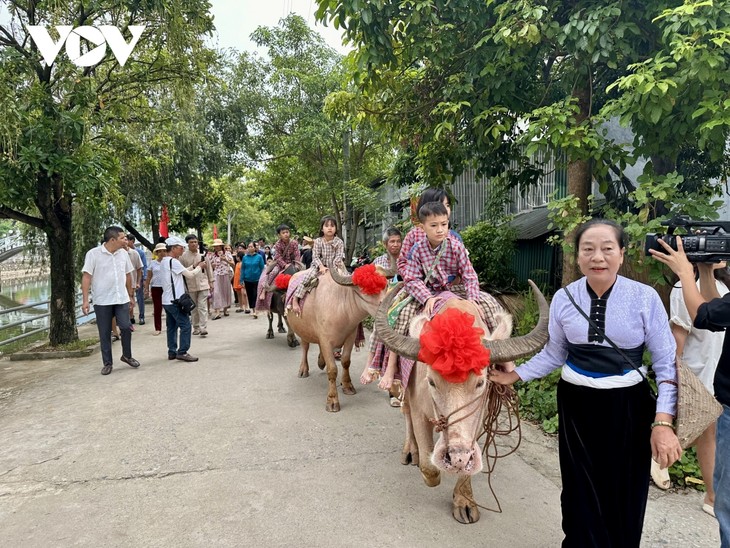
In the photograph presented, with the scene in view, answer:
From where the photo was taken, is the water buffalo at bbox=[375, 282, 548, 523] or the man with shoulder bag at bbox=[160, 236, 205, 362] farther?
the man with shoulder bag at bbox=[160, 236, 205, 362]

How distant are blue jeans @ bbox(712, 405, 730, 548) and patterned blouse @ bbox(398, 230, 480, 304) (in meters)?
1.54

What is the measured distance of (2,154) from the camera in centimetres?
570

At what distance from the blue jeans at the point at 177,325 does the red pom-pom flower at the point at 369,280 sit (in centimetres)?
359

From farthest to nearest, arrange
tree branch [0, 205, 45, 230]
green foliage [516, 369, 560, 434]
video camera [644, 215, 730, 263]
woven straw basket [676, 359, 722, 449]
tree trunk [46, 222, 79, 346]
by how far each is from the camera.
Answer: tree trunk [46, 222, 79, 346] < tree branch [0, 205, 45, 230] < green foliage [516, 369, 560, 434] < video camera [644, 215, 730, 263] < woven straw basket [676, 359, 722, 449]

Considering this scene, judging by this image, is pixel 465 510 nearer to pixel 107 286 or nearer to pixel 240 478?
pixel 240 478

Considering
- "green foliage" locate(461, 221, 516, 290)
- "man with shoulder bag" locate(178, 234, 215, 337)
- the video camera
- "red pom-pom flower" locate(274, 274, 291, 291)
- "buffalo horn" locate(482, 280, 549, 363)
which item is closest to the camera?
the video camera

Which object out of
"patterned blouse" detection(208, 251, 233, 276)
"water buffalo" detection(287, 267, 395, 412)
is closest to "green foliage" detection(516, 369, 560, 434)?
"water buffalo" detection(287, 267, 395, 412)

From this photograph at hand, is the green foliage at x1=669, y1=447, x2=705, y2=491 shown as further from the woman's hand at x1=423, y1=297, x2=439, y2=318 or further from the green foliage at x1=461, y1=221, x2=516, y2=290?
the green foliage at x1=461, y1=221, x2=516, y2=290

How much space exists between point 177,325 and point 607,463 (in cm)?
619

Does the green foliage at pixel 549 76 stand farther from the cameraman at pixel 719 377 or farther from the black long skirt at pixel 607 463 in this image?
the black long skirt at pixel 607 463

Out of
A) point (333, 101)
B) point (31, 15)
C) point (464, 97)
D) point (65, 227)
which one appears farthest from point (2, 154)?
point (464, 97)

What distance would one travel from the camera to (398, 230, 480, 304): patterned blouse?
3.18m

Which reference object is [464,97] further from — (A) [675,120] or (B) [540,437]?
(B) [540,437]

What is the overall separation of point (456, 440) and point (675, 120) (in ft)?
11.5
